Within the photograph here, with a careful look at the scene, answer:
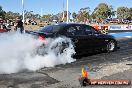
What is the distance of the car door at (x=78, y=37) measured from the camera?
42.5ft

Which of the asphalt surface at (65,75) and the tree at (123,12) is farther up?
the tree at (123,12)

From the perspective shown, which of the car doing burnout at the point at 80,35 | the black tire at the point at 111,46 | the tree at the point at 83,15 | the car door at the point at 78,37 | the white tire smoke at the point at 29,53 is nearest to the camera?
the white tire smoke at the point at 29,53

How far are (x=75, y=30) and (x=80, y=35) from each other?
0.31 metres

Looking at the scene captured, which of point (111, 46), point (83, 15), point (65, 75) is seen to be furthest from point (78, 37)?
point (83, 15)

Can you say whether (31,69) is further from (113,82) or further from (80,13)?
(80,13)

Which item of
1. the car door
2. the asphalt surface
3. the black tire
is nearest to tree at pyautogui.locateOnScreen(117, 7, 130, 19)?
the black tire

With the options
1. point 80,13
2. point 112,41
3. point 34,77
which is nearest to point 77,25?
point 112,41

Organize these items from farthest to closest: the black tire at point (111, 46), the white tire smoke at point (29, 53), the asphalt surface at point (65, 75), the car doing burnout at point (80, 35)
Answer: the black tire at point (111, 46), the car doing burnout at point (80, 35), the white tire smoke at point (29, 53), the asphalt surface at point (65, 75)

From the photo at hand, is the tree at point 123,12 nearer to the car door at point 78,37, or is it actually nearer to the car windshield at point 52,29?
the car door at point 78,37

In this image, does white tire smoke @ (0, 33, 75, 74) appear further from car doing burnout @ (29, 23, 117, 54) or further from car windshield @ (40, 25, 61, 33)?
car windshield @ (40, 25, 61, 33)

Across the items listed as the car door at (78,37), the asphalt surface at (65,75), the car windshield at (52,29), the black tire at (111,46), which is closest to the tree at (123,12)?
the black tire at (111,46)

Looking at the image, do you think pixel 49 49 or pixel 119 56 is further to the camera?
pixel 119 56

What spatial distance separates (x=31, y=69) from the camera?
35.3 feet

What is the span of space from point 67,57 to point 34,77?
3165 millimetres
